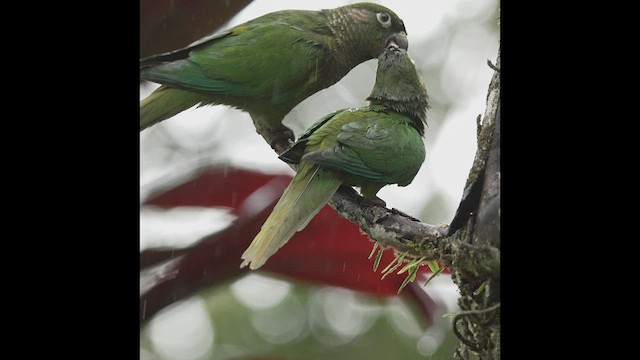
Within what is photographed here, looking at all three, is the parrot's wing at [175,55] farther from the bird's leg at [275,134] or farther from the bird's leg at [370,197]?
the bird's leg at [370,197]

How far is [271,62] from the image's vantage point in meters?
Result: 1.51

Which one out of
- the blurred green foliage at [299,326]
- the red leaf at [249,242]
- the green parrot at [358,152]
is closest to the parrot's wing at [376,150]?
the green parrot at [358,152]

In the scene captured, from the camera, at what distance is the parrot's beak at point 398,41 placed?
60.6 inches

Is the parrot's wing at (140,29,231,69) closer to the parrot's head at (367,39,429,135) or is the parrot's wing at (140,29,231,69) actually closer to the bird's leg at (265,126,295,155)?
the bird's leg at (265,126,295,155)

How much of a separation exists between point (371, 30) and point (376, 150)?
273mm

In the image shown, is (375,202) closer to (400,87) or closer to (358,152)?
(358,152)

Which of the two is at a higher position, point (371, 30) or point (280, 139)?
point (371, 30)

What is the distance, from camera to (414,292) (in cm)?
154

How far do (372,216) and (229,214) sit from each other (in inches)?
11.9

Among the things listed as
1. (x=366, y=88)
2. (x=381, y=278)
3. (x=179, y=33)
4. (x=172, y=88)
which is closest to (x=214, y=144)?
(x=172, y=88)

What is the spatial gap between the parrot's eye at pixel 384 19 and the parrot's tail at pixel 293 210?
35 cm

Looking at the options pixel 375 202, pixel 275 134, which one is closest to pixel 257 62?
pixel 275 134

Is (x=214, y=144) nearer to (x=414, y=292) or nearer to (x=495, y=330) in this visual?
(x=414, y=292)

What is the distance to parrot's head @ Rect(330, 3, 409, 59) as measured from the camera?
1537 millimetres
